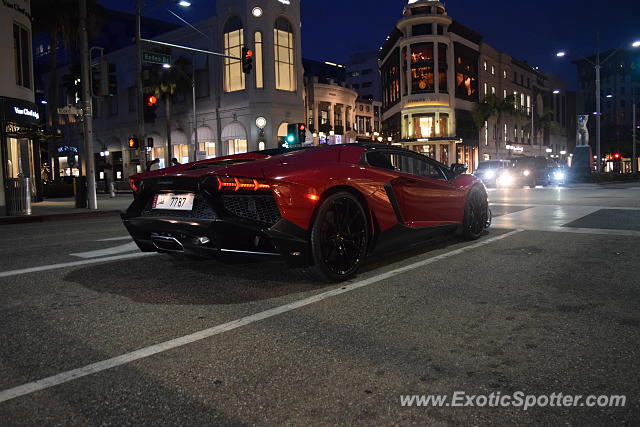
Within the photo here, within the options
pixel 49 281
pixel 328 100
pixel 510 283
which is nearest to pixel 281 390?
pixel 510 283

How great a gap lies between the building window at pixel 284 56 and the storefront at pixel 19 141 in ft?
79.0

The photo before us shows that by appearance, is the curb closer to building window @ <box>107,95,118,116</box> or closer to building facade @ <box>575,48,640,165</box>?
building window @ <box>107,95,118,116</box>

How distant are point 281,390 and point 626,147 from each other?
10001 centimetres

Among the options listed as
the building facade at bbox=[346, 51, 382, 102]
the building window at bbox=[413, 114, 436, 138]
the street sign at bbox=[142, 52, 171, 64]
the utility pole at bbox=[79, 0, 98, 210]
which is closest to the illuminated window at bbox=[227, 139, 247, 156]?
the building window at bbox=[413, 114, 436, 138]

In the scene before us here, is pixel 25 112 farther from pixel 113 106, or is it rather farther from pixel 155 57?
pixel 113 106

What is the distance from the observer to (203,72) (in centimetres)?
4750

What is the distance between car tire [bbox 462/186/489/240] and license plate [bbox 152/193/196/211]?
3.82 metres

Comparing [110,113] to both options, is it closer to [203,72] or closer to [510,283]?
[203,72]

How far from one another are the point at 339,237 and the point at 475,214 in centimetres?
317

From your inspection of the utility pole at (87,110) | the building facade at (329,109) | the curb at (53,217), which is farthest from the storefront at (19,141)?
the building facade at (329,109)

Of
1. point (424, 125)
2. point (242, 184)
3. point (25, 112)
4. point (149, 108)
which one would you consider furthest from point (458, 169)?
point (424, 125)

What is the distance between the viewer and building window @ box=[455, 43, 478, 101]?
194 feet

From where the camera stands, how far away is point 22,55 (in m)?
20.3

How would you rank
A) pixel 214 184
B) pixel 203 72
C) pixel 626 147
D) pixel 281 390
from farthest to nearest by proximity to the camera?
pixel 626 147 < pixel 203 72 < pixel 214 184 < pixel 281 390
